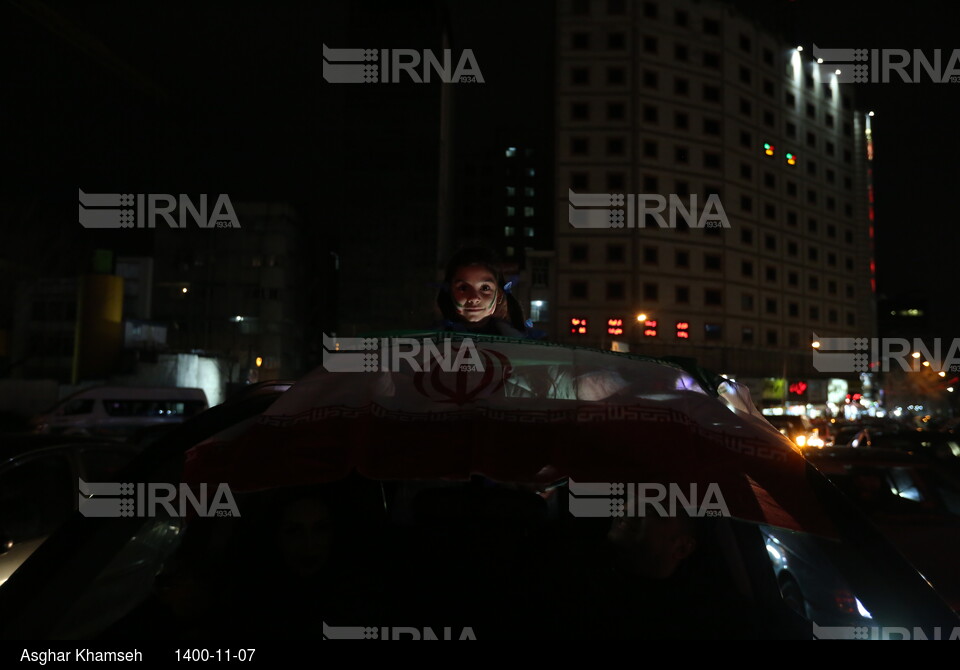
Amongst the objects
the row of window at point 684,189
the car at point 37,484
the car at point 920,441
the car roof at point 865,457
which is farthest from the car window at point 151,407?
the row of window at point 684,189

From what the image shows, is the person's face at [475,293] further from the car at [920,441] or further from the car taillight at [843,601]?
the car at [920,441]

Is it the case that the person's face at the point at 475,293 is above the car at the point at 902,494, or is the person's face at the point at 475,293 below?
above

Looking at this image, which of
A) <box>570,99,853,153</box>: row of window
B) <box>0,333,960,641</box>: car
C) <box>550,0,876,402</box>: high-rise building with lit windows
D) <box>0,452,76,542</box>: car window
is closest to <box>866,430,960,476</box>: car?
<box>0,333,960,641</box>: car

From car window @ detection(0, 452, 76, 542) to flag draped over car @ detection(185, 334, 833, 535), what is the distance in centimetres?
434

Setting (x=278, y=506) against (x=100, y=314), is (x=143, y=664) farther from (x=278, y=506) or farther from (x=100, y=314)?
(x=100, y=314)

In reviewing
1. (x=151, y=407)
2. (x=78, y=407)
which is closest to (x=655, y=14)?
(x=151, y=407)

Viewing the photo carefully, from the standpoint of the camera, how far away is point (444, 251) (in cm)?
7100

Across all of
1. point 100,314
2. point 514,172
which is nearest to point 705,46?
point 514,172

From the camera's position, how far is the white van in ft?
88.6

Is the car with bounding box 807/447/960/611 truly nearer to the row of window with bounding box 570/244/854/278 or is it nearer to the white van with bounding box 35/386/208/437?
the white van with bounding box 35/386/208/437

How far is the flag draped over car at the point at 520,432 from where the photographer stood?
1886mm

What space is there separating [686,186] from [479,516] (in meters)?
61.5

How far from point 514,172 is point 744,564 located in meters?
106

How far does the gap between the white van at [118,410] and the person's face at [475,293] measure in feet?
83.7
